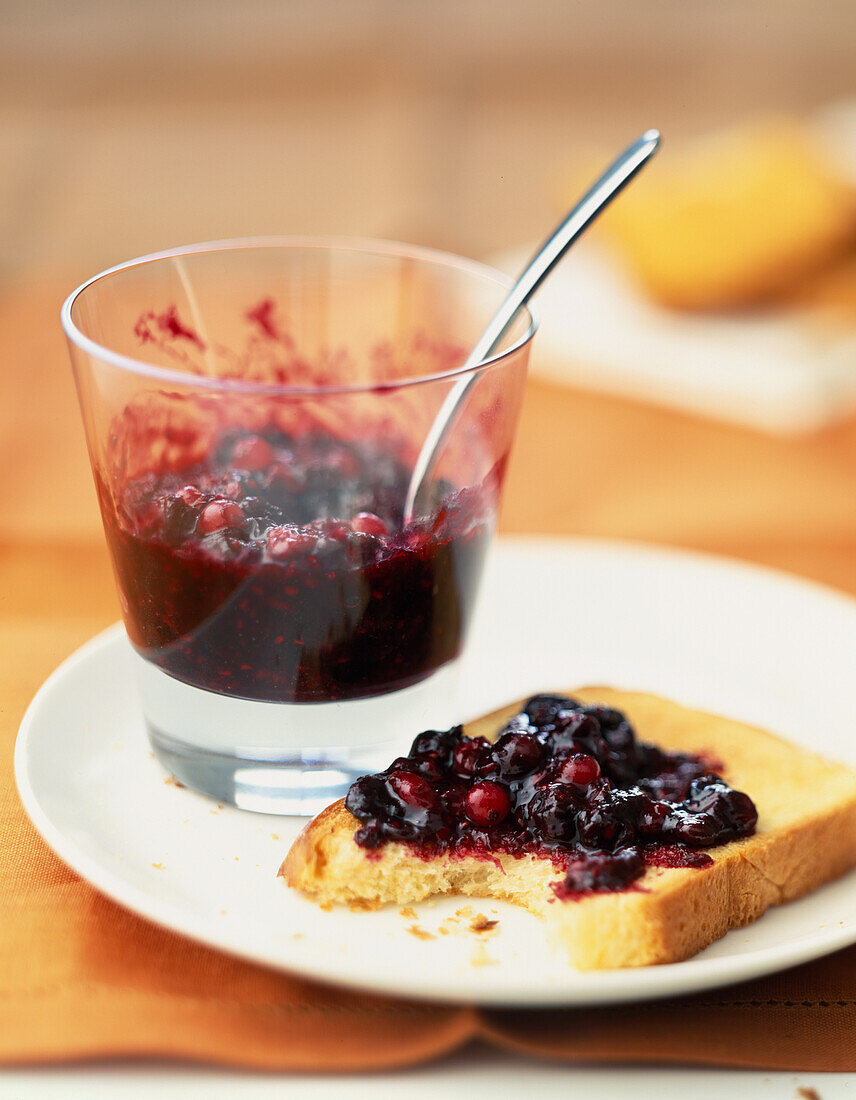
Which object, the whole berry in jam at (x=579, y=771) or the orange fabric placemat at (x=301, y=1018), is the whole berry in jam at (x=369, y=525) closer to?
the whole berry in jam at (x=579, y=771)

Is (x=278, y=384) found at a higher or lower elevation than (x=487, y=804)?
higher

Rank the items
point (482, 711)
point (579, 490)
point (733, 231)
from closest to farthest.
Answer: point (482, 711), point (579, 490), point (733, 231)

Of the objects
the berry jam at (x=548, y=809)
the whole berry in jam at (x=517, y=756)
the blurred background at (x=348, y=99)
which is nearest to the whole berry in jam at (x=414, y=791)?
the berry jam at (x=548, y=809)

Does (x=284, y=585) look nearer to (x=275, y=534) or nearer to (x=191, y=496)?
(x=275, y=534)

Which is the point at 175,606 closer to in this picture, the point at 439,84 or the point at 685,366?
the point at 685,366

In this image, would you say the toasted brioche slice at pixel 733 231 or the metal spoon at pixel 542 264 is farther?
the toasted brioche slice at pixel 733 231

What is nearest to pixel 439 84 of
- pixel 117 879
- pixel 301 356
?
pixel 301 356

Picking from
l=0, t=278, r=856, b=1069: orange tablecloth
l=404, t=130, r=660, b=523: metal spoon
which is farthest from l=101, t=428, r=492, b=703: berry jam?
l=0, t=278, r=856, b=1069: orange tablecloth

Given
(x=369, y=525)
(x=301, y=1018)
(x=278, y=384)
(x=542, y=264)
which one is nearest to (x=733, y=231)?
(x=542, y=264)
